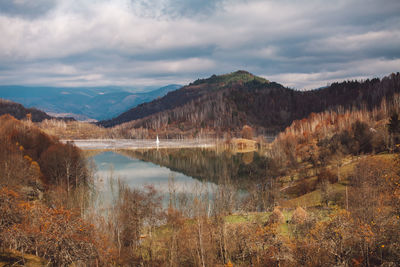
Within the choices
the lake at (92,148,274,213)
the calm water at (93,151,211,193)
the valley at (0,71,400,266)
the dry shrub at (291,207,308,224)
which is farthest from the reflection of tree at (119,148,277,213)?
the dry shrub at (291,207,308,224)

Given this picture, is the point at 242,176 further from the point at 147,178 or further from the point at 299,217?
the point at 299,217

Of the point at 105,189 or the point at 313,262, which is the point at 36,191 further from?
the point at 313,262

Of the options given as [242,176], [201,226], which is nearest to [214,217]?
[201,226]

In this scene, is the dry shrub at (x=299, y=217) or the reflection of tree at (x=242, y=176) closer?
the dry shrub at (x=299, y=217)

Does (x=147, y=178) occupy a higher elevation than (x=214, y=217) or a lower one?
lower

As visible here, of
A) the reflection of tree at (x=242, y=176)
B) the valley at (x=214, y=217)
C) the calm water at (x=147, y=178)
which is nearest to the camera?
the valley at (x=214, y=217)

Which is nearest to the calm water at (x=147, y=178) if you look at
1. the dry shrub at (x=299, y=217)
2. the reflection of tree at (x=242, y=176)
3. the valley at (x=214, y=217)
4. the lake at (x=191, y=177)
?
the lake at (x=191, y=177)

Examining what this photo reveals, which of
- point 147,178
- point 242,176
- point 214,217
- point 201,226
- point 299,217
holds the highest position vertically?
point 201,226

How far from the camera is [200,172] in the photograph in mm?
83938

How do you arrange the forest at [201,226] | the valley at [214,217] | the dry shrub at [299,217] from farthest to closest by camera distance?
the dry shrub at [299,217] → the valley at [214,217] → the forest at [201,226]

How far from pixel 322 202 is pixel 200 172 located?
39609 millimetres

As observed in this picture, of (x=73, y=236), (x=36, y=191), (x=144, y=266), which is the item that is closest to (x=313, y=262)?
(x=144, y=266)

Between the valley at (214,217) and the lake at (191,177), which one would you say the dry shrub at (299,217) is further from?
the lake at (191,177)

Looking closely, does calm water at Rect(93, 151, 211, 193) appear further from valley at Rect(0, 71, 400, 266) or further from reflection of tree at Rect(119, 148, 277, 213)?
reflection of tree at Rect(119, 148, 277, 213)
